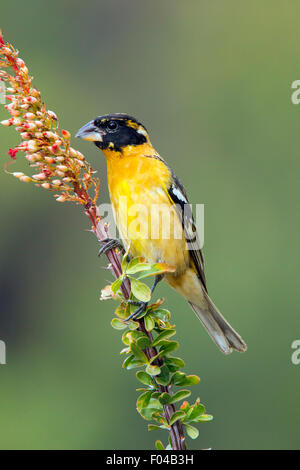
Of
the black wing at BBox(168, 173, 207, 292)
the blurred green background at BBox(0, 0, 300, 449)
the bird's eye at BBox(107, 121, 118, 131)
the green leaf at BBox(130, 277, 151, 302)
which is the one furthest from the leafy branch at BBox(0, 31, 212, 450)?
the blurred green background at BBox(0, 0, 300, 449)

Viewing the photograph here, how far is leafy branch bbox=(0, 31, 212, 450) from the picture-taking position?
1.72 m

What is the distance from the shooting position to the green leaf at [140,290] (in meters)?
1.86

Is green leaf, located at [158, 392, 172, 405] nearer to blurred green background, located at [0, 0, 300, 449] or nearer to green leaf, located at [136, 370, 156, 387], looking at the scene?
green leaf, located at [136, 370, 156, 387]

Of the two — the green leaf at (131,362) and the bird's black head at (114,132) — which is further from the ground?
the bird's black head at (114,132)

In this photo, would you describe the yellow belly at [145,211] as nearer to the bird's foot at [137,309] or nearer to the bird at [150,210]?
the bird at [150,210]

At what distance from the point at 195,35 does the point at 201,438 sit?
9.10 m

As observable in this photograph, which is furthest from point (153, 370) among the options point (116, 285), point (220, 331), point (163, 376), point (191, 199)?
point (191, 199)

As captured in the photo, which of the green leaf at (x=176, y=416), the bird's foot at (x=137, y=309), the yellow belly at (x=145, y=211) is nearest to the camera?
the green leaf at (x=176, y=416)

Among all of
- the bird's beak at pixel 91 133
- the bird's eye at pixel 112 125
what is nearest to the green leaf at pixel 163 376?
the bird's beak at pixel 91 133

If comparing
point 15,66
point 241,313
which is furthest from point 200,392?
point 15,66

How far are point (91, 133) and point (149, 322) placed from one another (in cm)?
150

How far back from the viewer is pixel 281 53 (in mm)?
13117

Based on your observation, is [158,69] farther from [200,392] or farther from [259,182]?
[200,392]

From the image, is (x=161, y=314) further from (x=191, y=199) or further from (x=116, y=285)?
(x=191, y=199)
